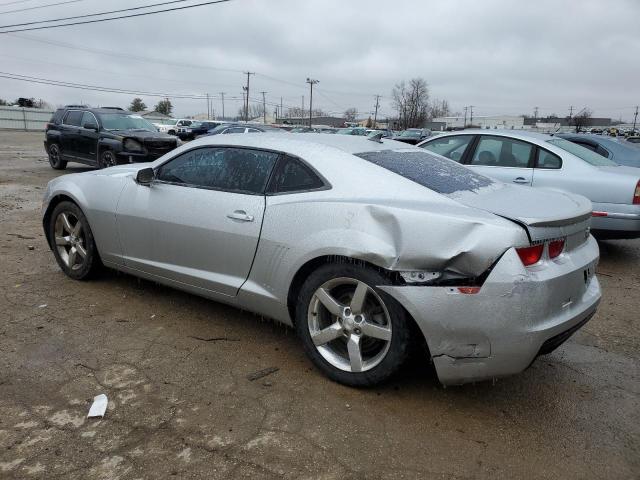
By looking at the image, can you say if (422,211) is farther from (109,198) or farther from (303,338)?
(109,198)

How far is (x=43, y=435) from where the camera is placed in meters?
2.52

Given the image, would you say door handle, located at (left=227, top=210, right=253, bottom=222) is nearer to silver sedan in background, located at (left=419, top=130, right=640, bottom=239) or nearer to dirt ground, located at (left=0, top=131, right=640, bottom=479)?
dirt ground, located at (left=0, top=131, right=640, bottom=479)

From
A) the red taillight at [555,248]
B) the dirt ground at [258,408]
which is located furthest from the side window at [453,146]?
the red taillight at [555,248]

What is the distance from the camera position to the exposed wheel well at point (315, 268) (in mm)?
2738

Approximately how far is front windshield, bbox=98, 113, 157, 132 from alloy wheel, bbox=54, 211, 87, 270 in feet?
30.1

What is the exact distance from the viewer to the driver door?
3398 mm

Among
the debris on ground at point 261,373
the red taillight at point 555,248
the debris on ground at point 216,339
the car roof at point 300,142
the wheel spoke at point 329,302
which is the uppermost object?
the car roof at point 300,142

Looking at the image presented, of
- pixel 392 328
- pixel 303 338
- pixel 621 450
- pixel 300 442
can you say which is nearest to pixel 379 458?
pixel 300 442

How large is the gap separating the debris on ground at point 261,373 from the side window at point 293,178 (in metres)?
1.16

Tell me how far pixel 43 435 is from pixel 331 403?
58.8 inches

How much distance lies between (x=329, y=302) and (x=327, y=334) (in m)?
0.21

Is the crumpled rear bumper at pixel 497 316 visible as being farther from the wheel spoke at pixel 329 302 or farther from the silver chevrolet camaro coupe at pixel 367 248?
the wheel spoke at pixel 329 302

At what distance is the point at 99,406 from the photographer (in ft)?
9.09

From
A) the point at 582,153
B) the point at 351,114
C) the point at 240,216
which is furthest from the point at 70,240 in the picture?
the point at 351,114
